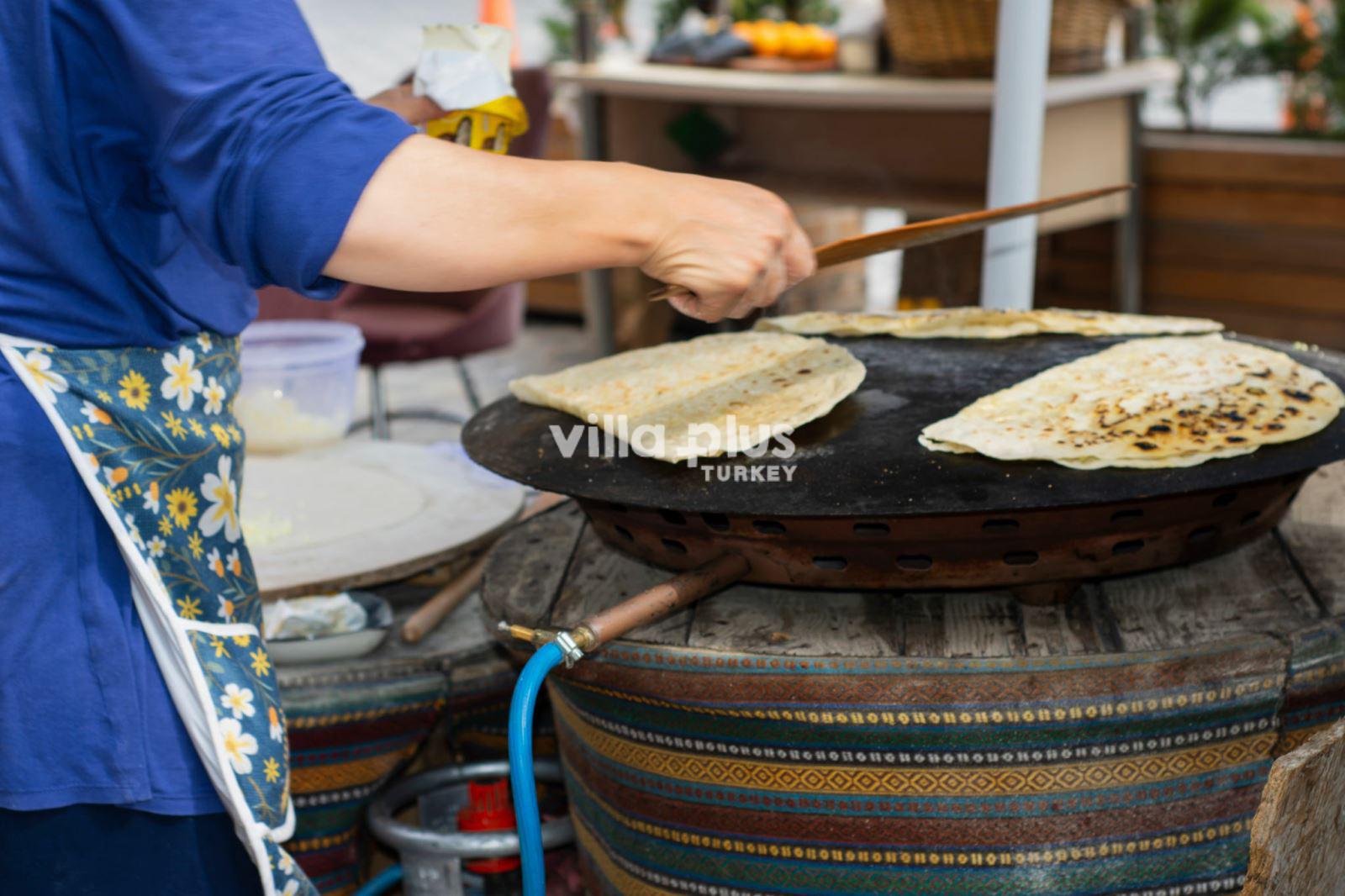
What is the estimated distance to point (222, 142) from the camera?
3.34ft

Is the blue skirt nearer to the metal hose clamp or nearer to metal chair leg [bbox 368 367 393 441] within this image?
the metal hose clamp

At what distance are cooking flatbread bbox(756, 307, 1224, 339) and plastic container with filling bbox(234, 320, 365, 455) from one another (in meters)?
1.11

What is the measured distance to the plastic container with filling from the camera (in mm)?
2743

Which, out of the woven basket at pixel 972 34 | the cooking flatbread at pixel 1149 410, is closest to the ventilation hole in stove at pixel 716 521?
the cooking flatbread at pixel 1149 410

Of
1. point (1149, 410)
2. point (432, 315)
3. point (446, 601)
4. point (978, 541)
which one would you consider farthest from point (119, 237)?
point (432, 315)

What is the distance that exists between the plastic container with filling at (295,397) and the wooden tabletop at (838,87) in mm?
2002

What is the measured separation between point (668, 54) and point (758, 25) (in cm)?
37

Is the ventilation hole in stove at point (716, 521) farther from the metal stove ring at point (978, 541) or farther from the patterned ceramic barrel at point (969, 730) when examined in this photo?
the patterned ceramic barrel at point (969, 730)

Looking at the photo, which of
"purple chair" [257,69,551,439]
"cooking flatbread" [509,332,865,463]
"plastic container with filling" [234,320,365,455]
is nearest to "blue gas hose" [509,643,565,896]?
"cooking flatbread" [509,332,865,463]

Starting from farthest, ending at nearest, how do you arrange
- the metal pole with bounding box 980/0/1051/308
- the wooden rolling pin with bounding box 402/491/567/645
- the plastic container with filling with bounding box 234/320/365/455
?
the plastic container with filling with bounding box 234/320/365/455
the metal pole with bounding box 980/0/1051/308
the wooden rolling pin with bounding box 402/491/567/645

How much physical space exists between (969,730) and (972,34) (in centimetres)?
312

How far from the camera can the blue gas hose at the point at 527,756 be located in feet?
4.44

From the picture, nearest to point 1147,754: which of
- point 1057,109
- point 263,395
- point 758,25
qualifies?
point 263,395

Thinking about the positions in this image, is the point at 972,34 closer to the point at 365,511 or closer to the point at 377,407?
the point at 377,407
